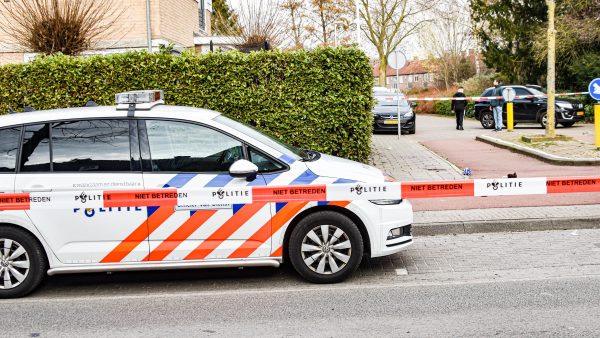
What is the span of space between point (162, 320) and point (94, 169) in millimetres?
1645

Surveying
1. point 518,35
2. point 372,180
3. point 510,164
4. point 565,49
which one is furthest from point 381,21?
point 372,180

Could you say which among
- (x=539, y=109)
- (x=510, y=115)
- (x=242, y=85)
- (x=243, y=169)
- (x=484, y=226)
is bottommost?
(x=484, y=226)

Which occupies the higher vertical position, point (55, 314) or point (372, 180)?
point (372, 180)

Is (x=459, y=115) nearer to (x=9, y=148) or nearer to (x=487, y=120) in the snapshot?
(x=487, y=120)

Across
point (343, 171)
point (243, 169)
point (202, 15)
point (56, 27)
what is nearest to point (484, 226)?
point (343, 171)

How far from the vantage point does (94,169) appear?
248 inches

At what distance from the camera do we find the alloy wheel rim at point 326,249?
A: 6316 mm

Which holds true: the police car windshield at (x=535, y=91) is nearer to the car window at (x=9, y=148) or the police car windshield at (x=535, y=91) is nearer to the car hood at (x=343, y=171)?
the car hood at (x=343, y=171)

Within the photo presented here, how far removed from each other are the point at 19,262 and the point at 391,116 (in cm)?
1817

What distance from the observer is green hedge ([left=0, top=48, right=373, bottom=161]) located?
12211mm

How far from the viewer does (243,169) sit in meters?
6.20

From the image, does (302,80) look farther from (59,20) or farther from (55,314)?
(55,314)

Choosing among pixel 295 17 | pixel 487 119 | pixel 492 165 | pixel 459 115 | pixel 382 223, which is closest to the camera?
pixel 382 223

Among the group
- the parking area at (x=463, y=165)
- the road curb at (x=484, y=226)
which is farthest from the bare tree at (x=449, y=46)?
the road curb at (x=484, y=226)
